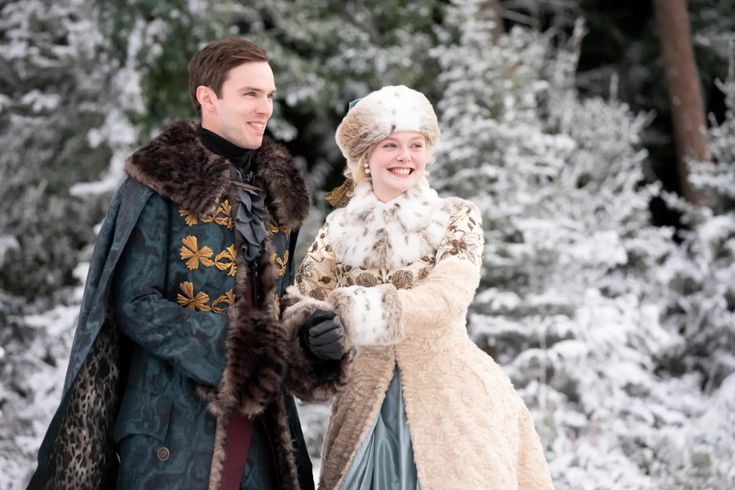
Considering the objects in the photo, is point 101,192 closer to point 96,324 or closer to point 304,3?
point 304,3

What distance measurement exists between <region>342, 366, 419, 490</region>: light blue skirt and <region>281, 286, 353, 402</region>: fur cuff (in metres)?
0.29

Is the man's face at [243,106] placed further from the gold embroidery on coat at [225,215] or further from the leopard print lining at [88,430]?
the leopard print lining at [88,430]

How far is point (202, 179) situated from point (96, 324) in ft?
1.65

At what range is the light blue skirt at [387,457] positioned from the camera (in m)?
2.62

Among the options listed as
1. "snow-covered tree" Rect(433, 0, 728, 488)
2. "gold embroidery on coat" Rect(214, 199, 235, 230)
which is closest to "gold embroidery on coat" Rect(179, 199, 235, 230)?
"gold embroidery on coat" Rect(214, 199, 235, 230)

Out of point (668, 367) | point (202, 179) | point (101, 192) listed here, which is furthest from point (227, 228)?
point (668, 367)

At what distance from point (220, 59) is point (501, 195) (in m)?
4.46

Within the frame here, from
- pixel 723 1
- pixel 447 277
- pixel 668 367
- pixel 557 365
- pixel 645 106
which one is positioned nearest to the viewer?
pixel 447 277

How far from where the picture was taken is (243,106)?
2.48 m

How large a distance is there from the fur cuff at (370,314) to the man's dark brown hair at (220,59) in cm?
72

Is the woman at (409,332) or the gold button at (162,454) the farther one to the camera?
the woman at (409,332)

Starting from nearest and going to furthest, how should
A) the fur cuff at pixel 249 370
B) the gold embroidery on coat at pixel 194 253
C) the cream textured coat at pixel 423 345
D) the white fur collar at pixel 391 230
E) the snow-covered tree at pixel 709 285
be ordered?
the fur cuff at pixel 249 370 → the gold embroidery on coat at pixel 194 253 → the cream textured coat at pixel 423 345 → the white fur collar at pixel 391 230 → the snow-covered tree at pixel 709 285

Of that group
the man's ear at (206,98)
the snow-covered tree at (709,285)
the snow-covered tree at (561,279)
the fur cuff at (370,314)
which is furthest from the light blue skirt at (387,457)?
the snow-covered tree at (709,285)

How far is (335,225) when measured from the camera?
289 cm
